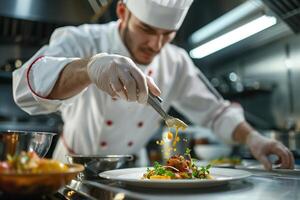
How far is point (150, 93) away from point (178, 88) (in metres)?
0.98

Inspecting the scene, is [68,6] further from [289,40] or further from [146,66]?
[289,40]

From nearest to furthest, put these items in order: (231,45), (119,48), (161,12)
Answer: (161,12) → (119,48) → (231,45)

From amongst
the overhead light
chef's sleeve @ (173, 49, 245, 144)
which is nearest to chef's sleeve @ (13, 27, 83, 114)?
chef's sleeve @ (173, 49, 245, 144)

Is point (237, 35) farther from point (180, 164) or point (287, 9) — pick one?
point (180, 164)

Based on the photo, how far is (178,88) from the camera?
6.41 ft

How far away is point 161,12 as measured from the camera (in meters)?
1.36

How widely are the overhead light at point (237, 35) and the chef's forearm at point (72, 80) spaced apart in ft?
4.02

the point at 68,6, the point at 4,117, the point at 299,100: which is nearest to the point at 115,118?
the point at 68,6

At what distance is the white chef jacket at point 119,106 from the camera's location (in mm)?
1571

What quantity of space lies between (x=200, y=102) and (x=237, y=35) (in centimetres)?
64

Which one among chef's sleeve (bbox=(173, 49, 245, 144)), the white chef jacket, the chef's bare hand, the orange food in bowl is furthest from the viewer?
chef's sleeve (bbox=(173, 49, 245, 144))

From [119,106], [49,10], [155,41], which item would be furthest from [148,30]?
[49,10]

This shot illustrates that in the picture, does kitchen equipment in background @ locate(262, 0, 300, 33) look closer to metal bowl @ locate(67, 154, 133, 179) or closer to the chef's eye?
the chef's eye

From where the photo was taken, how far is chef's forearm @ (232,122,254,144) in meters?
1.67
